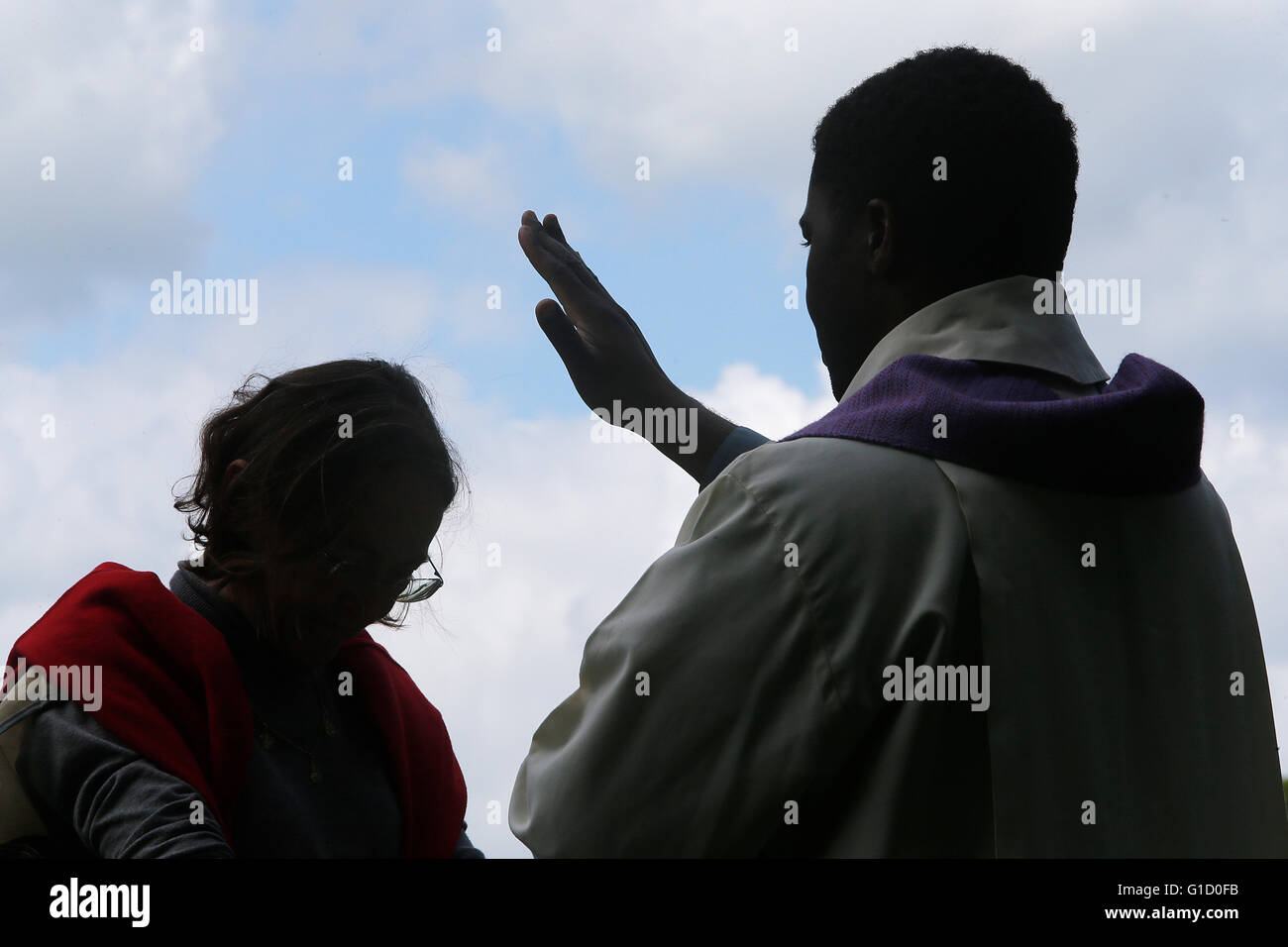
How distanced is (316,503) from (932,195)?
96 cm

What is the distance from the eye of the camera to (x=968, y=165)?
4.42 feet

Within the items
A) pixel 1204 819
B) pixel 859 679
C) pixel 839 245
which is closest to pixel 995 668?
pixel 859 679

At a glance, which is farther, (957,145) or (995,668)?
(957,145)

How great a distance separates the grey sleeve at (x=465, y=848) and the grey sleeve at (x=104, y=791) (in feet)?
1.65

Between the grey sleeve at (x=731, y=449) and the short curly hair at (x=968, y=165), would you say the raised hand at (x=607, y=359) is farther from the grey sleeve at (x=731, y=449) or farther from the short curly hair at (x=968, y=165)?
the short curly hair at (x=968, y=165)

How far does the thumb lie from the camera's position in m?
1.71

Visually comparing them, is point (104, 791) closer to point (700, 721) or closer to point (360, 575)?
point (360, 575)

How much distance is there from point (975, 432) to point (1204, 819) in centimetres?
45

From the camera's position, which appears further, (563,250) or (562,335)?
(563,250)

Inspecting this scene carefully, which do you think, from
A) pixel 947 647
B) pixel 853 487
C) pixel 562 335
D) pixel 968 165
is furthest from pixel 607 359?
pixel 947 647

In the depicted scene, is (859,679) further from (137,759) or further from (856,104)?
(137,759)

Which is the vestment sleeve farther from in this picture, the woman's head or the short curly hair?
the woman's head

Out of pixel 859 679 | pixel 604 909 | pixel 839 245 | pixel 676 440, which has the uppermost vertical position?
pixel 839 245

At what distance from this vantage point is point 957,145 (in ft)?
4.45
